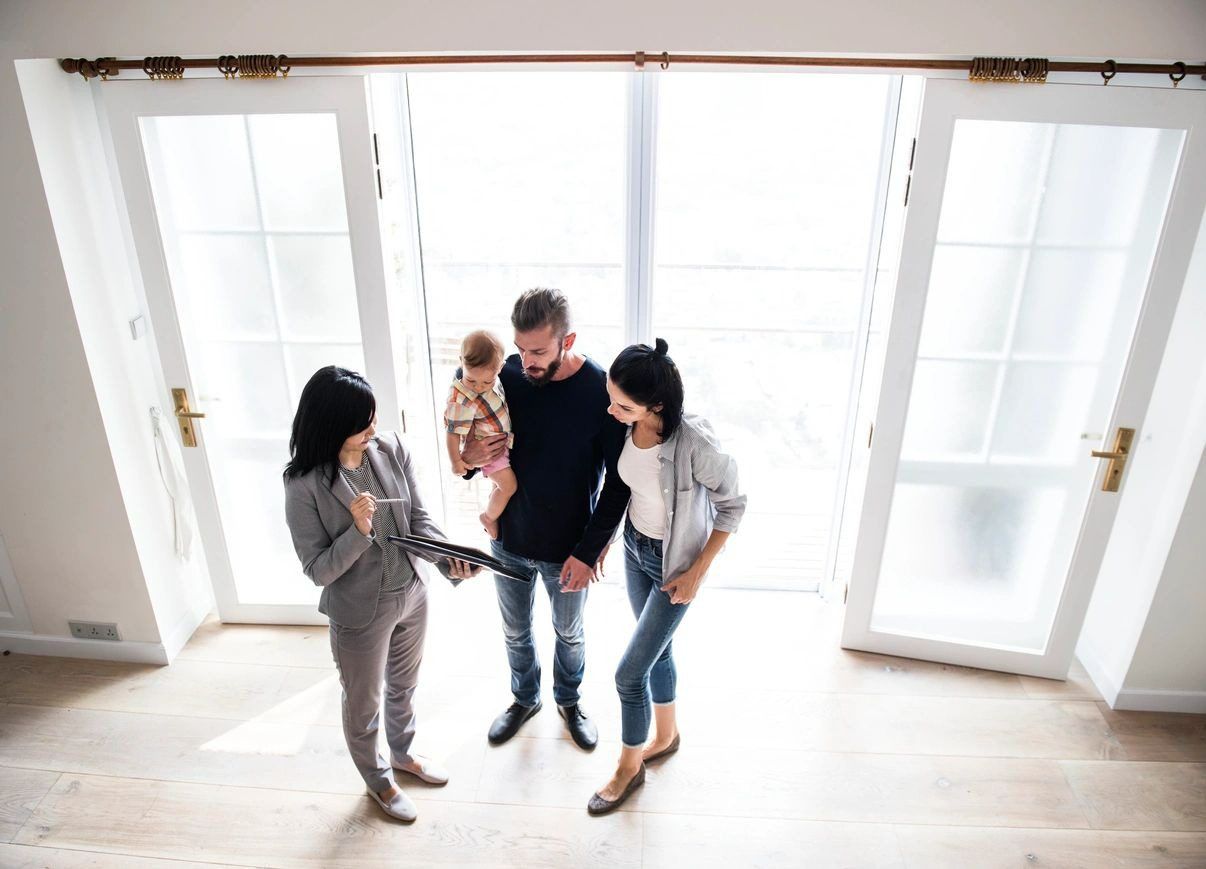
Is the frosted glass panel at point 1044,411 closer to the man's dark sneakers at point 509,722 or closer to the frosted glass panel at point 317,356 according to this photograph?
the man's dark sneakers at point 509,722

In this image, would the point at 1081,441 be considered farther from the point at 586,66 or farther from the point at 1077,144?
the point at 586,66

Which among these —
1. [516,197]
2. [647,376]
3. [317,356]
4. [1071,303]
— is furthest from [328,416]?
[1071,303]

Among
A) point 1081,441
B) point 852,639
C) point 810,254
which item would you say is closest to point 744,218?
point 810,254

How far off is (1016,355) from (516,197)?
5.92 feet

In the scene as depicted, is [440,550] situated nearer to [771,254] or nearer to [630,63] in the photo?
[630,63]

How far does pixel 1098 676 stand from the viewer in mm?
2723

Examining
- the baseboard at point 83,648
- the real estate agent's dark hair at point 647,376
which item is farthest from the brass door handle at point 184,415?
the real estate agent's dark hair at point 647,376

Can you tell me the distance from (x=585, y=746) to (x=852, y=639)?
1116 millimetres

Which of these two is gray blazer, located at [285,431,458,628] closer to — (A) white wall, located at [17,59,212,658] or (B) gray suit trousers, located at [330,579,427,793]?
(B) gray suit trousers, located at [330,579,427,793]

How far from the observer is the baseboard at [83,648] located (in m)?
2.77

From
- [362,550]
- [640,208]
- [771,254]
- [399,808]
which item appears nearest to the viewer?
[362,550]

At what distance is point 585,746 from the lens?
2.41 meters

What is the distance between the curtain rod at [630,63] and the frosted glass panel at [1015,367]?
166 mm

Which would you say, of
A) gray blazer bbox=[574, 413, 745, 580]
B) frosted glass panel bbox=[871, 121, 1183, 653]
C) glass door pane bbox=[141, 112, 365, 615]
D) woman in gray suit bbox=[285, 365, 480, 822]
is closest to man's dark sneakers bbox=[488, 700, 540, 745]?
woman in gray suit bbox=[285, 365, 480, 822]
